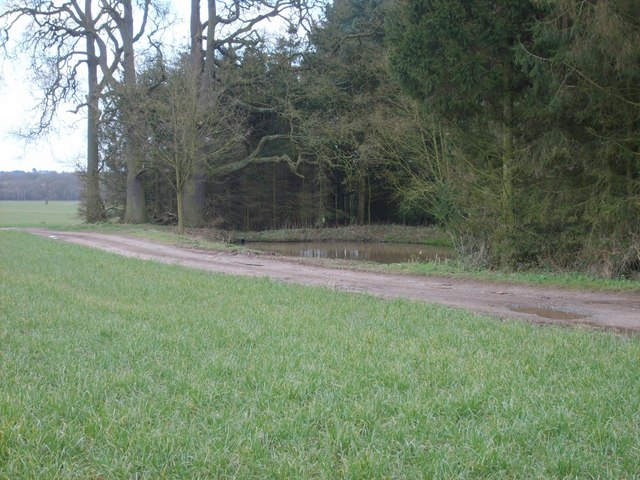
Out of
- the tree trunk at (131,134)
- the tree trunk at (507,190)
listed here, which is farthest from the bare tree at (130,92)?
the tree trunk at (507,190)

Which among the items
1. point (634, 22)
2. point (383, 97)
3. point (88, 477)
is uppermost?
point (383, 97)

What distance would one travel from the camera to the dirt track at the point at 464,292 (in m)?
8.89

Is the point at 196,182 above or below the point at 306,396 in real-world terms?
above

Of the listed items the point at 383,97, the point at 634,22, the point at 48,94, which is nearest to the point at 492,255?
the point at 634,22

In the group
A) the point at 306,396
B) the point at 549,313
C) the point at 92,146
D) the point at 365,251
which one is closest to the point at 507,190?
the point at 549,313

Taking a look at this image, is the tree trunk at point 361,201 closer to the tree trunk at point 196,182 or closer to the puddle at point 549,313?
the tree trunk at point 196,182

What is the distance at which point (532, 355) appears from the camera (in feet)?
19.1

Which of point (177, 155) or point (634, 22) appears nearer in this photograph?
point (634, 22)

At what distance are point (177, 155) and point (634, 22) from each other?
18999 mm

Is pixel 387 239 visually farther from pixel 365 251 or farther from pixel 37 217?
pixel 37 217

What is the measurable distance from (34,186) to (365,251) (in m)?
61.9

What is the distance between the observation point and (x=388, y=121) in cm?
2556

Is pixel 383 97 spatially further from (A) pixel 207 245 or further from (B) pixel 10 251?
(B) pixel 10 251

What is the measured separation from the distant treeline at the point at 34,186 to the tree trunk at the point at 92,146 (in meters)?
30.9
